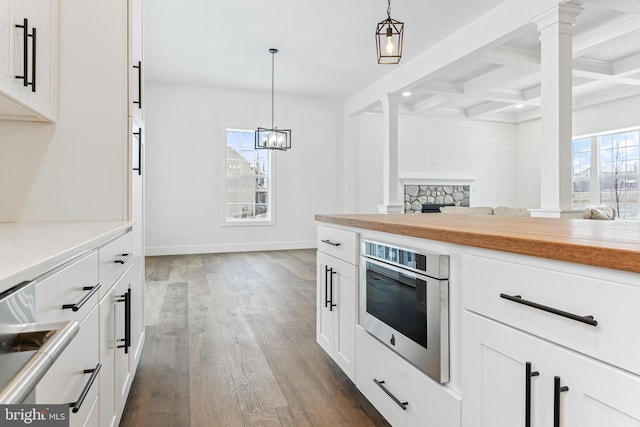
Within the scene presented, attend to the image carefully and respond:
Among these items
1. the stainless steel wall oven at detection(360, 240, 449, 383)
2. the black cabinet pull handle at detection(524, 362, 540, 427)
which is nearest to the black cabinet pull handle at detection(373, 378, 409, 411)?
the stainless steel wall oven at detection(360, 240, 449, 383)

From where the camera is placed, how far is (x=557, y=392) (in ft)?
2.54

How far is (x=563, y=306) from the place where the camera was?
0.77 metres

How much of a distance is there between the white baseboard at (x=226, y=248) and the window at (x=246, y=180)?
0.44 metres

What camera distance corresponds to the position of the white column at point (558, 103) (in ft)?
11.0

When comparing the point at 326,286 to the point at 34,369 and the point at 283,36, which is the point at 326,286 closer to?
the point at 34,369

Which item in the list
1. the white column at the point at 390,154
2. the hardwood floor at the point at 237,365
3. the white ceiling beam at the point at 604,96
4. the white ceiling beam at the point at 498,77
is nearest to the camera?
the hardwood floor at the point at 237,365

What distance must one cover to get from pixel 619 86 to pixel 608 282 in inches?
321

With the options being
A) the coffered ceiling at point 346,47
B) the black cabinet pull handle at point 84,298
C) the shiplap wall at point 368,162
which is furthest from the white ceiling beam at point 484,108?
the black cabinet pull handle at point 84,298

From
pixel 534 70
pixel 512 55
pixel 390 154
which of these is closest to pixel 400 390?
pixel 512 55

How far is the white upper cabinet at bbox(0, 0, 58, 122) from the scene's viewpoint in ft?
4.37

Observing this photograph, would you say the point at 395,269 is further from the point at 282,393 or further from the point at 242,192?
the point at 242,192

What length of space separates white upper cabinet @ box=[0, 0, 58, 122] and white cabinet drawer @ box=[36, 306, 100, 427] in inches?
35.9

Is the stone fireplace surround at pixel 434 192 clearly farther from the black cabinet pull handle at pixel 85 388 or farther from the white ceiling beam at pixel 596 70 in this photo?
the black cabinet pull handle at pixel 85 388

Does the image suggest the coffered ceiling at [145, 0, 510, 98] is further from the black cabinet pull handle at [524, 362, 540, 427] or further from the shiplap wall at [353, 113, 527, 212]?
the black cabinet pull handle at [524, 362, 540, 427]
